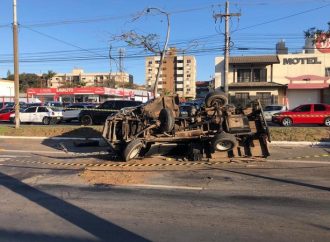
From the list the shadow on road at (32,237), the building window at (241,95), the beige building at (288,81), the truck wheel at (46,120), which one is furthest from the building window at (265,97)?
the shadow on road at (32,237)

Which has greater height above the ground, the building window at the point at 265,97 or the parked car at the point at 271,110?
the building window at the point at 265,97

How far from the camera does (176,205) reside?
808 centimetres

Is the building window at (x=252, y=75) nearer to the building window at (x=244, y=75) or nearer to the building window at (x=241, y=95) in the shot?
the building window at (x=244, y=75)

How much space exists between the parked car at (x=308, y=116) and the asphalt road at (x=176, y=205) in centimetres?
1698

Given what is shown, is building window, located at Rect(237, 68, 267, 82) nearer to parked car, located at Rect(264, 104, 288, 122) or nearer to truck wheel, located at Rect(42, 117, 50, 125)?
parked car, located at Rect(264, 104, 288, 122)

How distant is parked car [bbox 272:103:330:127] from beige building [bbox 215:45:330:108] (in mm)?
19390

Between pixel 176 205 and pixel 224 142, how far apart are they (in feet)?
18.4

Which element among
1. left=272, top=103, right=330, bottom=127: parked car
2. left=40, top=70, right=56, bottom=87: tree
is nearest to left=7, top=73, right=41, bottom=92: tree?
left=40, top=70, right=56, bottom=87: tree

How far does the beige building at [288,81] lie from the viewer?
49406 mm

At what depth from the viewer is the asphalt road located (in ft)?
20.9

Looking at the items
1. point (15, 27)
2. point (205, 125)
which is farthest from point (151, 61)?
point (205, 125)

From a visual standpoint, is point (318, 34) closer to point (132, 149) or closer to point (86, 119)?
point (132, 149)

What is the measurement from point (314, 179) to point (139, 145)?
5.36 meters

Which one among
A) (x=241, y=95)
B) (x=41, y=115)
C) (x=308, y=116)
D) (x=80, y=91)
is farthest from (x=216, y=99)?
(x=80, y=91)
